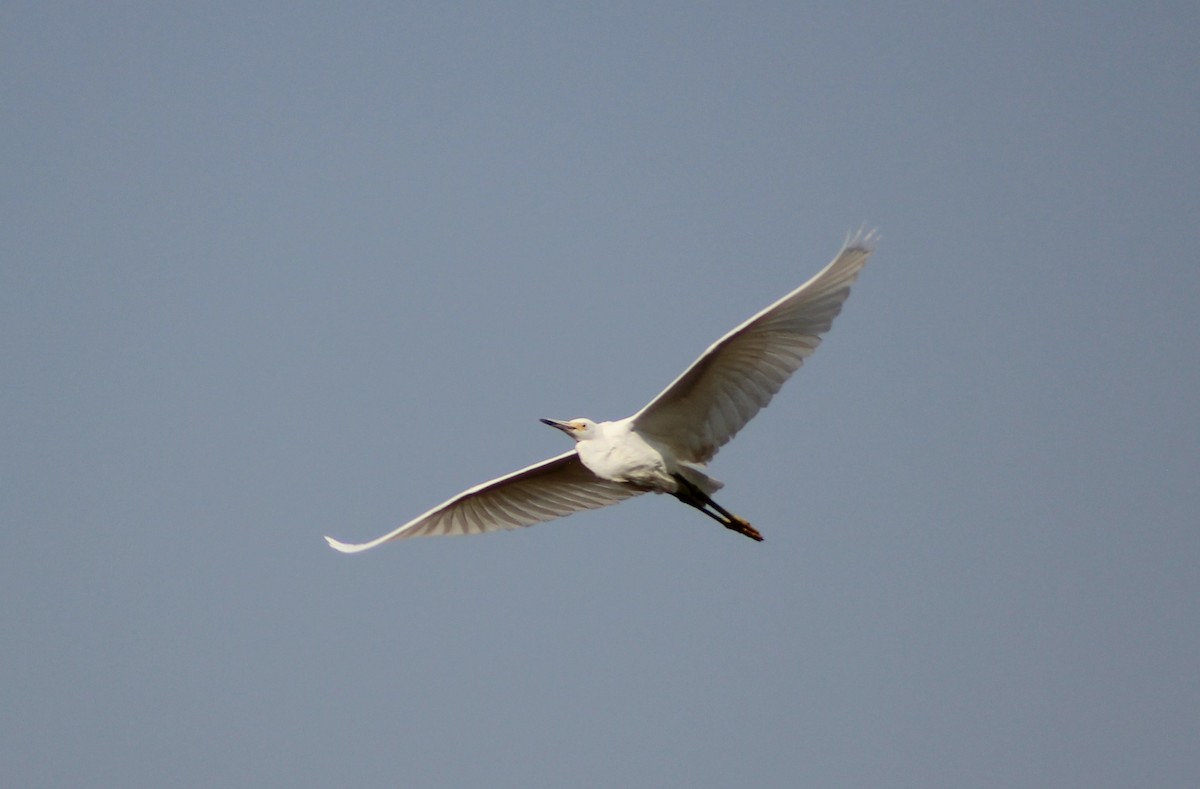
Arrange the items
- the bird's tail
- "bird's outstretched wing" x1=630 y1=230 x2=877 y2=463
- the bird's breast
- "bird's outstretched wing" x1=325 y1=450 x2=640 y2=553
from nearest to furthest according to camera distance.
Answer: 1. "bird's outstretched wing" x1=630 y1=230 x2=877 y2=463
2. the bird's breast
3. the bird's tail
4. "bird's outstretched wing" x1=325 y1=450 x2=640 y2=553

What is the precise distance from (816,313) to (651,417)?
2402 millimetres

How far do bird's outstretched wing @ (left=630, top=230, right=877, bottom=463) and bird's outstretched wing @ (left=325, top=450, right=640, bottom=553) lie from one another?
6.31 feet

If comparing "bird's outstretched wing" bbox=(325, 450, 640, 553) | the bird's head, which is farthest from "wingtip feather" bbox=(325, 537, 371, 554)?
the bird's head

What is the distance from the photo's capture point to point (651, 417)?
19266 mm

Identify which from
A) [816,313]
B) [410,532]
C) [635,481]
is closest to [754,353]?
[816,313]

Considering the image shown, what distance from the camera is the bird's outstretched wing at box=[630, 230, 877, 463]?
58.8 ft

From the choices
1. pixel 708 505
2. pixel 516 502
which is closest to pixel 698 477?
pixel 708 505

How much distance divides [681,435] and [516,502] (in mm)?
3264

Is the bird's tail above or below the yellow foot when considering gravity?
above

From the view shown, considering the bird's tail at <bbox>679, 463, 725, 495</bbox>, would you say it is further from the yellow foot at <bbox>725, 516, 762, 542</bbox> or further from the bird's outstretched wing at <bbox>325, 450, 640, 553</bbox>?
the bird's outstretched wing at <bbox>325, 450, 640, 553</bbox>

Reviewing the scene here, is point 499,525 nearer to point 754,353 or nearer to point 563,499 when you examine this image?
point 563,499

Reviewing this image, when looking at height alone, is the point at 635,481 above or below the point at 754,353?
below

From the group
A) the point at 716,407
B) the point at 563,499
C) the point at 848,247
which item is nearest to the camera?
the point at 848,247

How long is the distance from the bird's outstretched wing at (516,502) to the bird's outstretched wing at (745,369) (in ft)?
6.31
